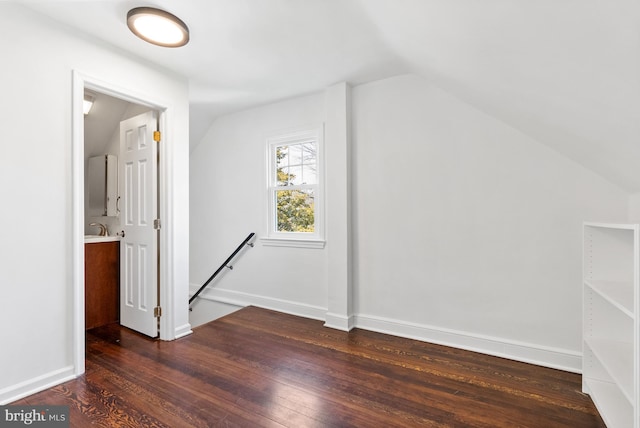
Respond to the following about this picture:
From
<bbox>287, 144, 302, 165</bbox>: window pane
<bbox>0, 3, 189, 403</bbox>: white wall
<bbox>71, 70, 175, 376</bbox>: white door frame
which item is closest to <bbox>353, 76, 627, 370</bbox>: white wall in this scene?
<bbox>287, 144, 302, 165</bbox>: window pane

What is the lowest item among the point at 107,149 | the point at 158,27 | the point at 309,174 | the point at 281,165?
the point at 309,174

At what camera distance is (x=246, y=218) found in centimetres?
386

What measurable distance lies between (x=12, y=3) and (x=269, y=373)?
2842mm

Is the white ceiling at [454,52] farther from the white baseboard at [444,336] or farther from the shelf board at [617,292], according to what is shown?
the white baseboard at [444,336]

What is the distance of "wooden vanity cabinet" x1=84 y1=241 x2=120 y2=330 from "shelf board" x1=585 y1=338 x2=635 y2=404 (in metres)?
3.95

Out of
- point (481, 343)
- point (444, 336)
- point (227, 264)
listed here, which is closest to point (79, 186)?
point (227, 264)

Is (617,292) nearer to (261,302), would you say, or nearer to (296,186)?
(296,186)

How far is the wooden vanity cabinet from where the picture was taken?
301 cm

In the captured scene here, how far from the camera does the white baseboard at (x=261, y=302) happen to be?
3.34m

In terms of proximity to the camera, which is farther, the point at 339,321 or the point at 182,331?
the point at 339,321

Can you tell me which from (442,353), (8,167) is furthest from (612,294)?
(8,167)

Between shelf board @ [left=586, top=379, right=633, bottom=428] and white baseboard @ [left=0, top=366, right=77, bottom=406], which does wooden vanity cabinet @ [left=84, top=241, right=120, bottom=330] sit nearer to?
white baseboard @ [left=0, top=366, right=77, bottom=406]

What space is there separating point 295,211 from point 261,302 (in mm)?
1174

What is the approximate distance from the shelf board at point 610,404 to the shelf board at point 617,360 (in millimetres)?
45
